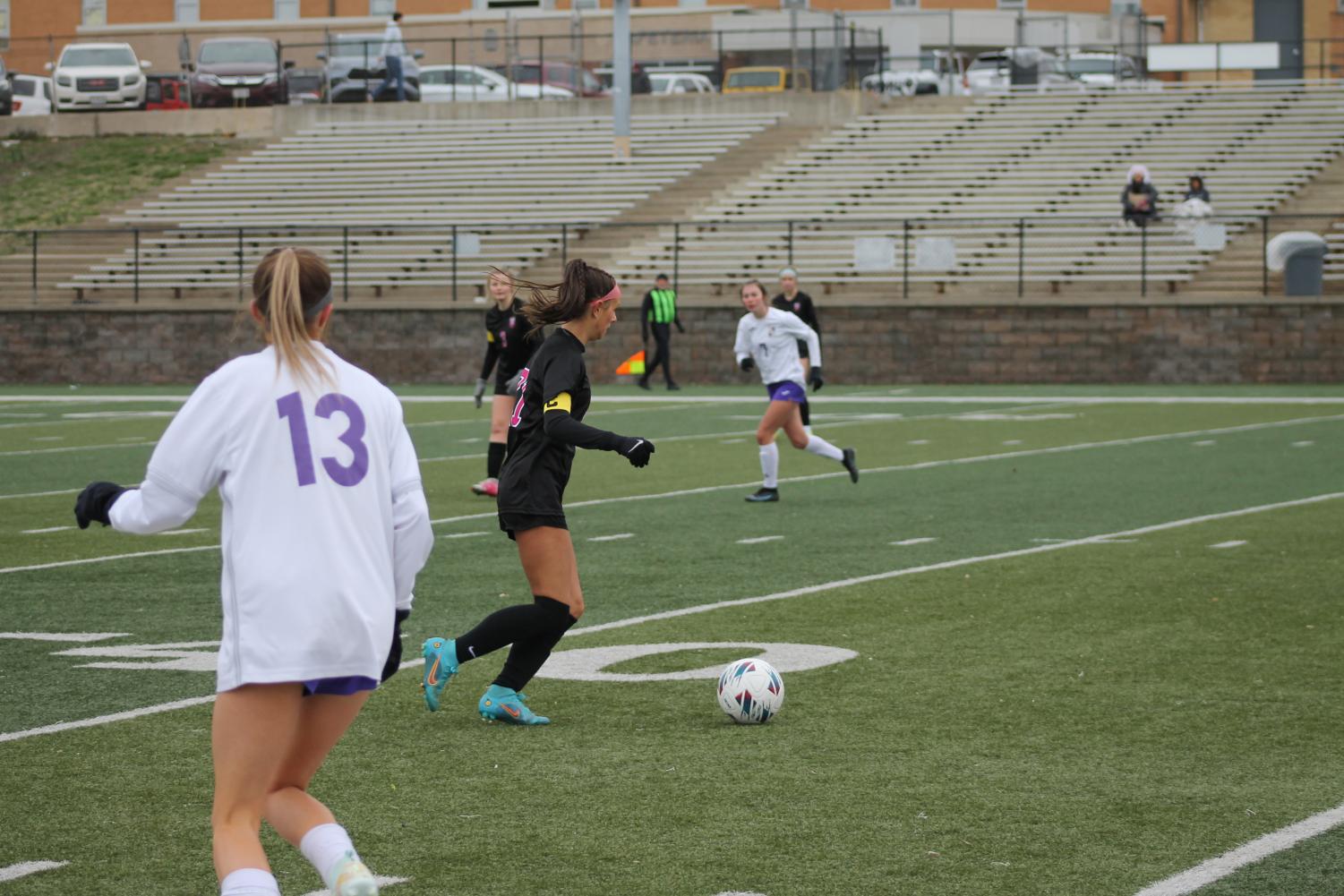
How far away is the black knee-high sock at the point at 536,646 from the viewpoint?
742cm

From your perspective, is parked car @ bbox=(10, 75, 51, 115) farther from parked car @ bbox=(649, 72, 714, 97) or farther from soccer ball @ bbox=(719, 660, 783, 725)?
soccer ball @ bbox=(719, 660, 783, 725)

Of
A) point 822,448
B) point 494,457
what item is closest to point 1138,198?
point 822,448

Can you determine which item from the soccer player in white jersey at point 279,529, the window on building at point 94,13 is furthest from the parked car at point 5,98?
the soccer player in white jersey at point 279,529

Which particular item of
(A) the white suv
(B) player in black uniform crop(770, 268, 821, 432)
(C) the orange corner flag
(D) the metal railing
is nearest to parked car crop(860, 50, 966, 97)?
(D) the metal railing

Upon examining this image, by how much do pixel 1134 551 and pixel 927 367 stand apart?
20.4 meters

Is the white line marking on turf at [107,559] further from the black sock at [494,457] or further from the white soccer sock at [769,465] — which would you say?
the white soccer sock at [769,465]

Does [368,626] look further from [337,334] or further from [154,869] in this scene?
[337,334]

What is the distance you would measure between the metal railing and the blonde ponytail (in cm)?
2910

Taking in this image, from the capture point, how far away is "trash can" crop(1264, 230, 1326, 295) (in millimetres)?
31188

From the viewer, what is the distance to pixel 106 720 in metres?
7.65

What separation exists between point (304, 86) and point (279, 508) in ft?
150

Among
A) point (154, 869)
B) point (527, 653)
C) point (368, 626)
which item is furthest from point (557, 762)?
point (368, 626)

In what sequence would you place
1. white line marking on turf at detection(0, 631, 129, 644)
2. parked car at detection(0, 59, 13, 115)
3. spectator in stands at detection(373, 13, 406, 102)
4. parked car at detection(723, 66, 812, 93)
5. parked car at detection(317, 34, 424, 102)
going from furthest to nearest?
parked car at detection(0, 59, 13, 115) → parked car at detection(317, 34, 424, 102) → spectator in stands at detection(373, 13, 406, 102) → parked car at detection(723, 66, 812, 93) → white line marking on turf at detection(0, 631, 129, 644)

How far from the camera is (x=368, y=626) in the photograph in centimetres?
434
